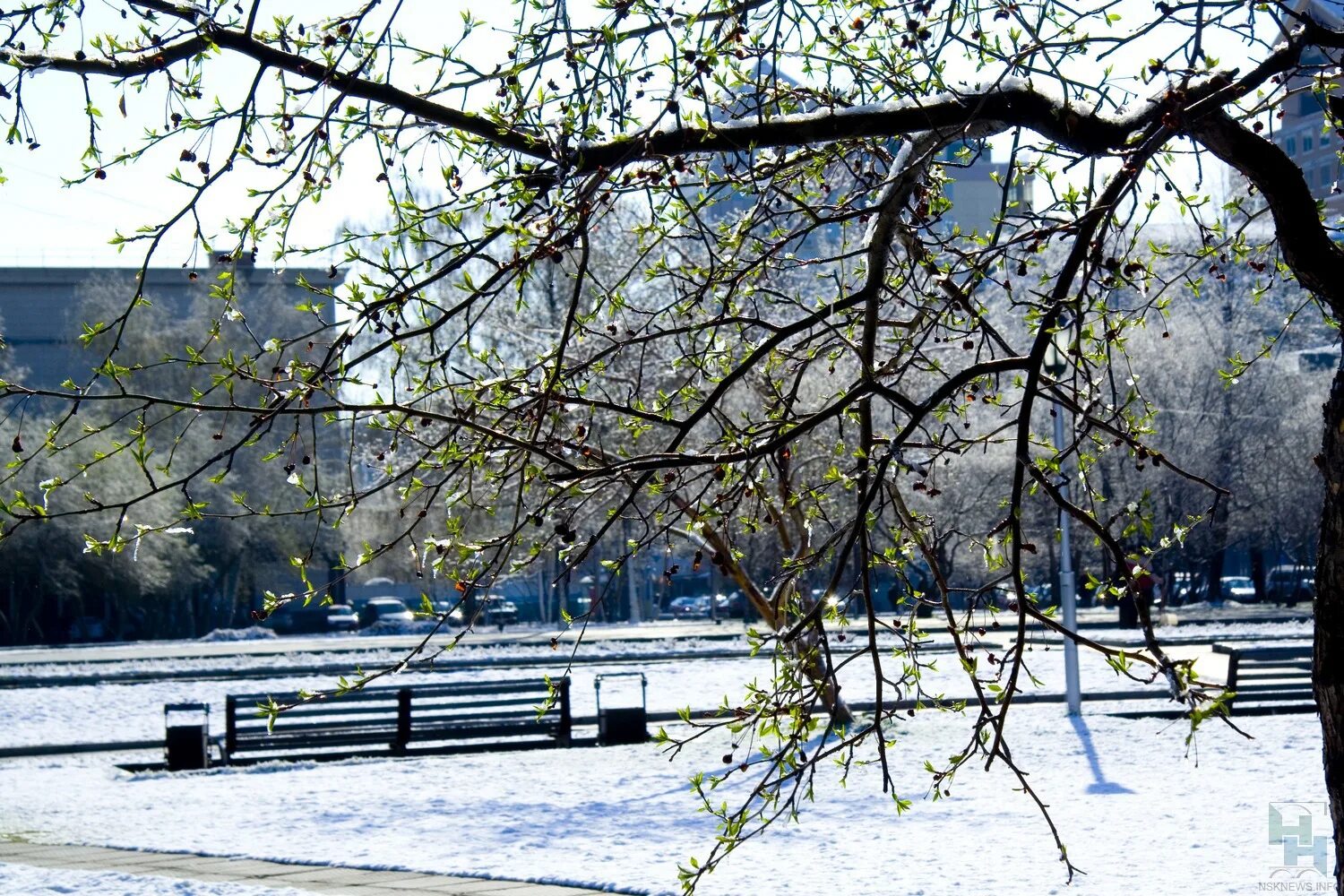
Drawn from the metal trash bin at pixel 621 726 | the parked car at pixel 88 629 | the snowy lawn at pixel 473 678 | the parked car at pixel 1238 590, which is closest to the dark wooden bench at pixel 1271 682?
→ the snowy lawn at pixel 473 678

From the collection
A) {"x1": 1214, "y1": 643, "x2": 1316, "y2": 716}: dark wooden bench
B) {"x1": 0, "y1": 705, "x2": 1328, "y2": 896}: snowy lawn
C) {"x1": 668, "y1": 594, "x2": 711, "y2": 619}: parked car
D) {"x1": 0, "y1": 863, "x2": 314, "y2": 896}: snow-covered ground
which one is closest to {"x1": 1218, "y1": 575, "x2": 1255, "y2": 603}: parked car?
{"x1": 668, "y1": 594, "x2": 711, "y2": 619}: parked car

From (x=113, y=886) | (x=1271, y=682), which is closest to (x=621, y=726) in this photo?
(x=113, y=886)

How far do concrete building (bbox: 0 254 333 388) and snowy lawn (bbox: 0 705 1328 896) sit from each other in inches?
1457

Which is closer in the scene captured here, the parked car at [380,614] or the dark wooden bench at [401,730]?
the dark wooden bench at [401,730]

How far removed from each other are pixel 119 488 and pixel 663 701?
30704 millimetres

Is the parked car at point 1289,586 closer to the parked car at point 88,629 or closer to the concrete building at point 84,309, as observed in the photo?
the concrete building at point 84,309

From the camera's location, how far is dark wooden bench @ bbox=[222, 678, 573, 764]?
14.8 m

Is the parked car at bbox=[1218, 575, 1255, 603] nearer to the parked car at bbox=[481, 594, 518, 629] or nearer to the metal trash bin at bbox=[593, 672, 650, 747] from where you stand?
the parked car at bbox=[481, 594, 518, 629]

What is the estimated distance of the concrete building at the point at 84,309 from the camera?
50875mm

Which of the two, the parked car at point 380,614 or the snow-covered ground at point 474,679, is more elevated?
the parked car at point 380,614

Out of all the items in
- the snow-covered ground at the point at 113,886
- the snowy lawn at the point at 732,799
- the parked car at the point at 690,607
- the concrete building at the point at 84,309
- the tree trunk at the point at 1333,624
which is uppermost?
the concrete building at the point at 84,309

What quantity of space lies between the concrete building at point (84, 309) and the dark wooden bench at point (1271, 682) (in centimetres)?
3687

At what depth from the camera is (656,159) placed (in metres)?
4.38

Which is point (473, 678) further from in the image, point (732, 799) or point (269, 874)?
point (269, 874)
